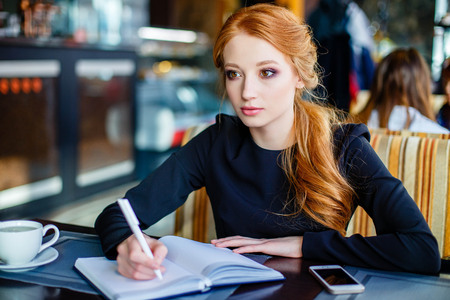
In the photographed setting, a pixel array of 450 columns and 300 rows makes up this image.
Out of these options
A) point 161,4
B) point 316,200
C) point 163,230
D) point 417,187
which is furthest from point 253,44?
point 161,4

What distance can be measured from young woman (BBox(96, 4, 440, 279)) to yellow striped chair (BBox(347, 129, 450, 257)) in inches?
13.5

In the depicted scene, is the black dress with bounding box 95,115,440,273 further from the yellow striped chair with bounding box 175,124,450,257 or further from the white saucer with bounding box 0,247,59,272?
the yellow striped chair with bounding box 175,124,450,257

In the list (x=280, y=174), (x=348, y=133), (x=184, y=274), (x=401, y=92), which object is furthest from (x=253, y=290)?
(x=401, y=92)

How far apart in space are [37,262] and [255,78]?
0.63m

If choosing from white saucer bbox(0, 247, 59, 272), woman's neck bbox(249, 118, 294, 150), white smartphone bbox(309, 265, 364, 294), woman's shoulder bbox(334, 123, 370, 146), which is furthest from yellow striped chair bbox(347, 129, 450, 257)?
white saucer bbox(0, 247, 59, 272)

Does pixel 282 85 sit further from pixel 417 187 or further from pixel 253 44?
pixel 417 187

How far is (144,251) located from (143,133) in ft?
12.8

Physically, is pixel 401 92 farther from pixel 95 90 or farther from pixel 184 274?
pixel 95 90

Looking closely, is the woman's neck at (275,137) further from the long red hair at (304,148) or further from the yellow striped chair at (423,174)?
the yellow striped chair at (423,174)

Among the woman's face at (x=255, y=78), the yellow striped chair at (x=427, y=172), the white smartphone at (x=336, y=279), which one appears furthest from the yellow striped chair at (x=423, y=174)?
the white smartphone at (x=336, y=279)

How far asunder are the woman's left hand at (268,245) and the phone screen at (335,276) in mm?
Result: 142

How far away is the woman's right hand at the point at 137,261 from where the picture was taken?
91 cm

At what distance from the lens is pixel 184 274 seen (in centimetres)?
91

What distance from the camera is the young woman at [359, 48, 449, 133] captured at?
2576mm
